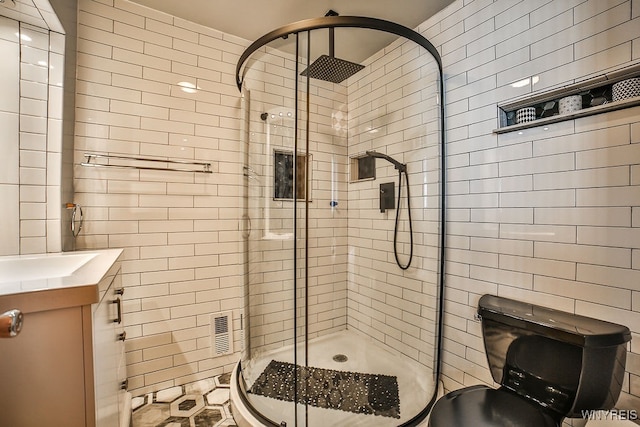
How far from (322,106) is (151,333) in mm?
1934

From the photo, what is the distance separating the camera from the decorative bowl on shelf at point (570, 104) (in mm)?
1285

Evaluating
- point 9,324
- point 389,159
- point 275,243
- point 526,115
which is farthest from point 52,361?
point 526,115

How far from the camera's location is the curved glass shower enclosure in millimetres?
1663

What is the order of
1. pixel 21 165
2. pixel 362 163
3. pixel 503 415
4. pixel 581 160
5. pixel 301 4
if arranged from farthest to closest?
pixel 362 163 < pixel 301 4 < pixel 21 165 < pixel 581 160 < pixel 503 415

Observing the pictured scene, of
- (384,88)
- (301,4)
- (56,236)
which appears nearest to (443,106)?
(384,88)

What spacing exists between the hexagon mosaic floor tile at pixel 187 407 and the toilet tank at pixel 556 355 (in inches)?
60.1

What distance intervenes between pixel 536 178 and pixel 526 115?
0.33 m

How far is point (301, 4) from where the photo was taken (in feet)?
6.08

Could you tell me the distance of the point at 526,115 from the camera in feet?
4.75

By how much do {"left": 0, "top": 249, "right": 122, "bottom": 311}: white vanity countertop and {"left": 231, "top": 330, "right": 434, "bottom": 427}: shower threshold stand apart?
1.10 m

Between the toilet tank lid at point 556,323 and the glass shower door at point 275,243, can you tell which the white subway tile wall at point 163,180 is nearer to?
the glass shower door at point 275,243

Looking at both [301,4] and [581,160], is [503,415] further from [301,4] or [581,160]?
[301,4]

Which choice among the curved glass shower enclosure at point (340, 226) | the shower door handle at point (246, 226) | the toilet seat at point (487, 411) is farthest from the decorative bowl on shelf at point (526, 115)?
the shower door handle at point (246, 226)

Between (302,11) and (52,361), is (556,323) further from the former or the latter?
(302,11)
